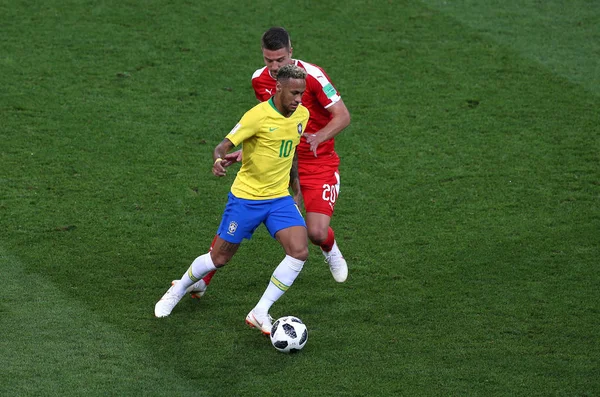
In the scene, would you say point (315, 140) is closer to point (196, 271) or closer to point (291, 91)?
point (291, 91)

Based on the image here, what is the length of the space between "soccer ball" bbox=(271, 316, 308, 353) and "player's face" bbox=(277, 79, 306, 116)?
150 cm

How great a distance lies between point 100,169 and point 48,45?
3.14 metres

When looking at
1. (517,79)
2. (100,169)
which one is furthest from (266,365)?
(517,79)

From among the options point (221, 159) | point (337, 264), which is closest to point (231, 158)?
point (221, 159)

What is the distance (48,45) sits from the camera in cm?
1174

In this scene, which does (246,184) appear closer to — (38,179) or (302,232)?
(302,232)

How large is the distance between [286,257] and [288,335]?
565 millimetres

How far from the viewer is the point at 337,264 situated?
7.54 metres

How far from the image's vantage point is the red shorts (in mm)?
7391

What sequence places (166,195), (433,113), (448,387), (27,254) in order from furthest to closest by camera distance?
(433,113) < (166,195) < (27,254) < (448,387)

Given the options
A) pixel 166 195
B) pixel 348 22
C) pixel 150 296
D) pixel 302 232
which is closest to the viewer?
pixel 302 232

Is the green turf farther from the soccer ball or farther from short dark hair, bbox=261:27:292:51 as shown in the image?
short dark hair, bbox=261:27:292:51

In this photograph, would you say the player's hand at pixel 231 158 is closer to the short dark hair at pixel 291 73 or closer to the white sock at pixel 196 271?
Answer: the short dark hair at pixel 291 73

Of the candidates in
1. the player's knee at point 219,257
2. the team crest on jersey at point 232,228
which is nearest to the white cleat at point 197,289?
the player's knee at point 219,257
